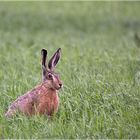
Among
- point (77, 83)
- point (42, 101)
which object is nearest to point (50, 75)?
point (42, 101)

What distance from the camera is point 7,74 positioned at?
7797mm

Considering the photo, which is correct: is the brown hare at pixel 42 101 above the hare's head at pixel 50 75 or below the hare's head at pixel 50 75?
below

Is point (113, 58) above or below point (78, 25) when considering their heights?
below

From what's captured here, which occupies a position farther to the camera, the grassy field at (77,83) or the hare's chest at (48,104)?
the hare's chest at (48,104)

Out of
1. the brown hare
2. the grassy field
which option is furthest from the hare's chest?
the grassy field

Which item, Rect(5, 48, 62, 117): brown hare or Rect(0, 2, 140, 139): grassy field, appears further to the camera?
Rect(5, 48, 62, 117): brown hare

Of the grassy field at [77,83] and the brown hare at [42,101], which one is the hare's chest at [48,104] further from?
the grassy field at [77,83]

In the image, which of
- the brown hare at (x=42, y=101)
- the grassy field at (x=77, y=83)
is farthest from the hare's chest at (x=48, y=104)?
the grassy field at (x=77, y=83)

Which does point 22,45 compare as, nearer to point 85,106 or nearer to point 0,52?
point 0,52

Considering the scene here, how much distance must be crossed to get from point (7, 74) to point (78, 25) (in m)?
9.91

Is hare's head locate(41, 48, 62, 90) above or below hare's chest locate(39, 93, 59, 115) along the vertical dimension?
above

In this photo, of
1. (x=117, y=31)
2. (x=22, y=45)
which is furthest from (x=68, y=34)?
(x=22, y=45)

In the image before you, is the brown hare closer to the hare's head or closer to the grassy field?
the hare's head

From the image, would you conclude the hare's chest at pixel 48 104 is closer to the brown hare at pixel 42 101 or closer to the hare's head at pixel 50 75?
the brown hare at pixel 42 101
